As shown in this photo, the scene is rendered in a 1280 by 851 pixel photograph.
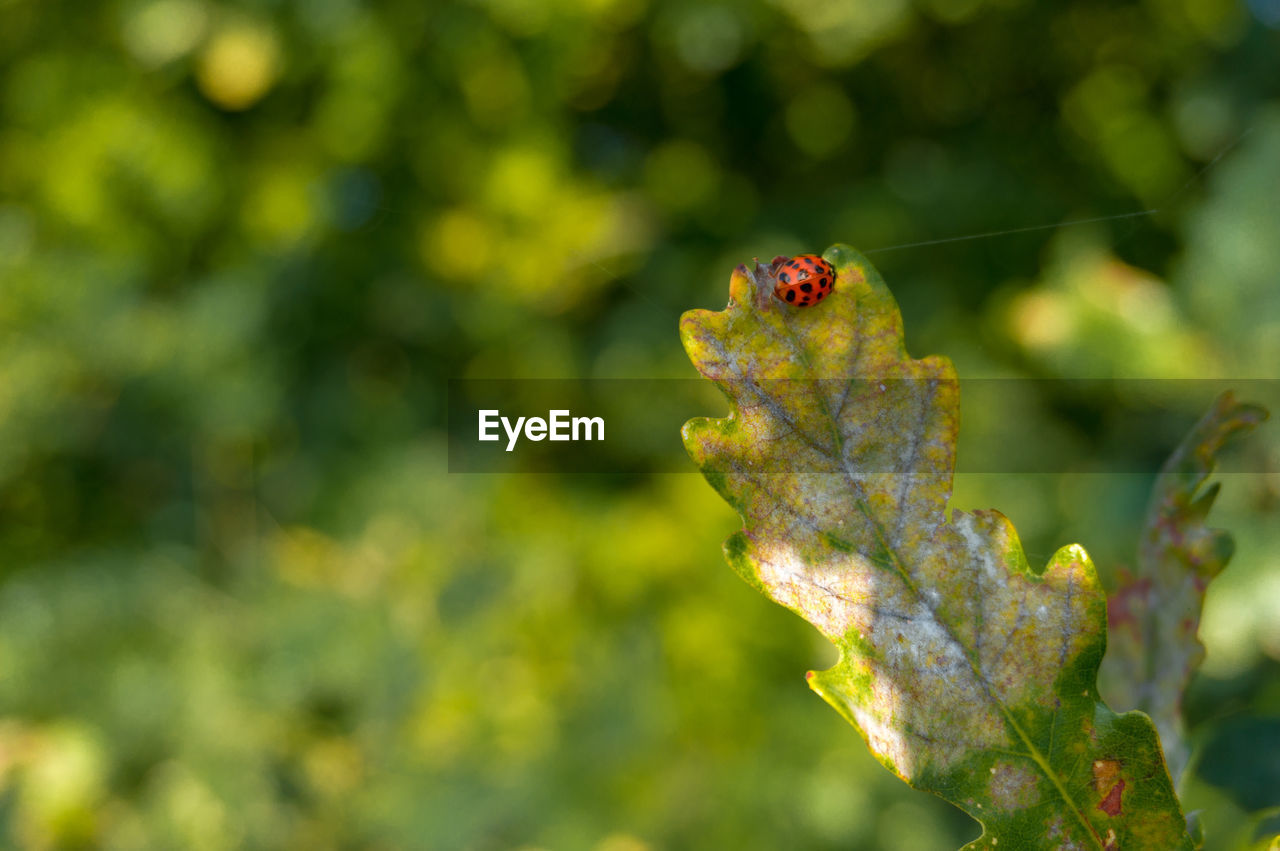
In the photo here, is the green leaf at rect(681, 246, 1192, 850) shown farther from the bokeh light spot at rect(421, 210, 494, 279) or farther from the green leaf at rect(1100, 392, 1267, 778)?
the bokeh light spot at rect(421, 210, 494, 279)

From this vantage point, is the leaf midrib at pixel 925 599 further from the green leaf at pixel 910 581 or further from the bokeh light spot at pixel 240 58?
the bokeh light spot at pixel 240 58

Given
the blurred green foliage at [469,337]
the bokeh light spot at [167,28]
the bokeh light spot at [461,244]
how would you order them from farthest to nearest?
1. the bokeh light spot at [461,244]
2. the bokeh light spot at [167,28]
3. the blurred green foliage at [469,337]

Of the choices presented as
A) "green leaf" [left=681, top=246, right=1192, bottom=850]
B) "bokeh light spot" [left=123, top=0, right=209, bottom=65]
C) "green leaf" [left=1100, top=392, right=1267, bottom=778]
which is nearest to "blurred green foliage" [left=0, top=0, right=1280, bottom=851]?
"bokeh light spot" [left=123, top=0, right=209, bottom=65]

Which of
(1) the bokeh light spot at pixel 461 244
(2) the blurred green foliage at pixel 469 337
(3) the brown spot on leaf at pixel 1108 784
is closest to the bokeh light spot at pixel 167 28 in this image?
(2) the blurred green foliage at pixel 469 337

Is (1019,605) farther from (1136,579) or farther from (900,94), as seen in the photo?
(900,94)

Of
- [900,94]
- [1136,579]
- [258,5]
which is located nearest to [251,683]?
[258,5]

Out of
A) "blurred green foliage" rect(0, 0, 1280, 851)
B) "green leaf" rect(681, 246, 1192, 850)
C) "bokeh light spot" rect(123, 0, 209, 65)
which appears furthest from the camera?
"bokeh light spot" rect(123, 0, 209, 65)

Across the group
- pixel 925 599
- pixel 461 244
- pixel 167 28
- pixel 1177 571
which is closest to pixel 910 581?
pixel 925 599
